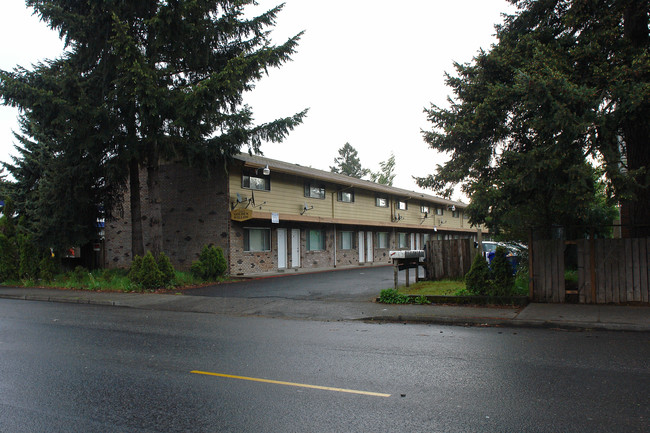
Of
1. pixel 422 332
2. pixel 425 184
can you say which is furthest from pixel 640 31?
pixel 422 332

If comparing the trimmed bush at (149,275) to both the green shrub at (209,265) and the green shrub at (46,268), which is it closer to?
the green shrub at (209,265)

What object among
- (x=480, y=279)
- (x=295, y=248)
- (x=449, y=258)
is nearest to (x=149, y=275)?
(x=295, y=248)

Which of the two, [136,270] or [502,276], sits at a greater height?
[502,276]

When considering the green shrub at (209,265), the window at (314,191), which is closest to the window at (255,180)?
the window at (314,191)

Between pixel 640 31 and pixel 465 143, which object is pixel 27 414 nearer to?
pixel 465 143

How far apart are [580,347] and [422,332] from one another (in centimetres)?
278

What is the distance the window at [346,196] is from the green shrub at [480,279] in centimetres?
1842

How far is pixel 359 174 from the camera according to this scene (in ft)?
→ 300

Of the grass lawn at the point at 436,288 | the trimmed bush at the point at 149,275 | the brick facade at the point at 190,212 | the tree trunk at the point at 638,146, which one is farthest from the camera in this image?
the brick facade at the point at 190,212

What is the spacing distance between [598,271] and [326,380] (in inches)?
337

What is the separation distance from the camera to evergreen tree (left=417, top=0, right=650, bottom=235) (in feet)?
28.9

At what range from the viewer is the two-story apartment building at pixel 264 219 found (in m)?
22.3

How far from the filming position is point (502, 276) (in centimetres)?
1136

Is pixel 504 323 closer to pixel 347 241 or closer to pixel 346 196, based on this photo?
pixel 346 196
